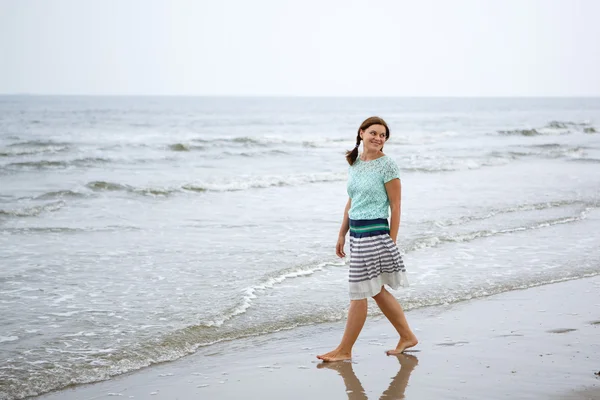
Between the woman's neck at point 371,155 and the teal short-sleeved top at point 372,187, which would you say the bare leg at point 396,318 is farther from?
the woman's neck at point 371,155

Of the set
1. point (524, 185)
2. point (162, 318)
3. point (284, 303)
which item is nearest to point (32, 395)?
point (162, 318)

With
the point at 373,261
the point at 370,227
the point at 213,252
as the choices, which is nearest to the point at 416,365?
the point at 373,261

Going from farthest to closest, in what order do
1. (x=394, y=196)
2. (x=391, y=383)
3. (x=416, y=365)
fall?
(x=416, y=365) < (x=394, y=196) < (x=391, y=383)

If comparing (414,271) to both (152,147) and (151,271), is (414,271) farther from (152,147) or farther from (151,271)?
(152,147)

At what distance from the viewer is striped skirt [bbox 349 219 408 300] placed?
5.23 meters

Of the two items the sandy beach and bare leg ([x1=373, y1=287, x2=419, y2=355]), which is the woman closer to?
bare leg ([x1=373, y1=287, x2=419, y2=355])

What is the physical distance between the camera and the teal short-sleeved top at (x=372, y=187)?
5199 mm

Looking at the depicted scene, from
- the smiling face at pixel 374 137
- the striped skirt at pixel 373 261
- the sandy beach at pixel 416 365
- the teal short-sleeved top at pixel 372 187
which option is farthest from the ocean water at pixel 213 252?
the smiling face at pixel 374 137

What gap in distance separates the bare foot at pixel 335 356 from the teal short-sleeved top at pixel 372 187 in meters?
1.06

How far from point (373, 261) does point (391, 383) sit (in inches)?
34.4

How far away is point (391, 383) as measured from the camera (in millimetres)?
4930

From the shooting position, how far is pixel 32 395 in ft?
16.0

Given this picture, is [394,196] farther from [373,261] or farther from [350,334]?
[350,334]

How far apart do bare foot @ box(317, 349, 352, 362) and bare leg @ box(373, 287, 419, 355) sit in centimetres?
36
